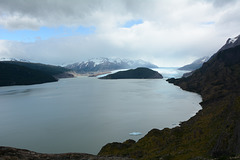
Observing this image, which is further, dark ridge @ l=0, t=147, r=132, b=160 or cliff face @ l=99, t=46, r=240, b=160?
cliff face @ l=99, t=46, r=240, b=160

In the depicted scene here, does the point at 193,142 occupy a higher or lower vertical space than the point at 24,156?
lower

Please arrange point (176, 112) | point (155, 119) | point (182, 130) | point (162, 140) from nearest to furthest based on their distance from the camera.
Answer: point (162, 140) → point (182, 130) → point (155, 119) → point (176, 112)

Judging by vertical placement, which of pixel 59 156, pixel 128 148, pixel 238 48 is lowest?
pixel 128 148

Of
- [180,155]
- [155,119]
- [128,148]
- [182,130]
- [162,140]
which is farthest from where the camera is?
[155,119]

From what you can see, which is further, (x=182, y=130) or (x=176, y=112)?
(x=176, y=112)

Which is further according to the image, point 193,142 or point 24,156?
point 193,142

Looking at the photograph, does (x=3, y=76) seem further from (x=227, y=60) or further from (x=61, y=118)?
(x=227, y=60)

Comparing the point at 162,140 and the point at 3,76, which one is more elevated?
Result: the point at 3,76

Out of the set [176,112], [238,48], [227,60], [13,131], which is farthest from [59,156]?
[238,48]

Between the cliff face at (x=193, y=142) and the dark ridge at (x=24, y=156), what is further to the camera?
the cliff face at (x=193, y=142)

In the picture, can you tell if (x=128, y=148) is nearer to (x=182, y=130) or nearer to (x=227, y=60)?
(x=182, y=130)
